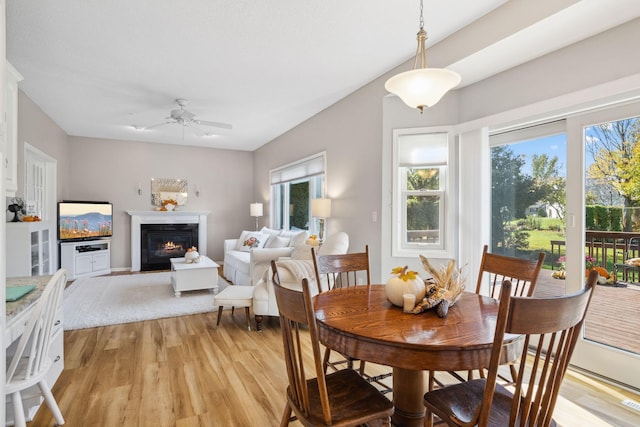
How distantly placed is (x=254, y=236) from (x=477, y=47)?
189 inches

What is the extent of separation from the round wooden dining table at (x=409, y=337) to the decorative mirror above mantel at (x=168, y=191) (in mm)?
6507

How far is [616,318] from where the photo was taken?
2.51m

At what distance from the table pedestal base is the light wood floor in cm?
76

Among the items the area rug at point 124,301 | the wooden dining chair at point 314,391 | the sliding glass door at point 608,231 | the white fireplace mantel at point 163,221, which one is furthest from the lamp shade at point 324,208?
the white fireplace mantel at point 163,221

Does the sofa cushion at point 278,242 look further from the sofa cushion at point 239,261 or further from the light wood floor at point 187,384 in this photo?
the light wood floor at point 187,384

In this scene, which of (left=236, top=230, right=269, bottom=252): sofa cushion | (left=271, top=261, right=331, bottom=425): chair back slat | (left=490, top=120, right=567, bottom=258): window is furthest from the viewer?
(left=236, top=230, right=269, bottom=252): sofa cushion

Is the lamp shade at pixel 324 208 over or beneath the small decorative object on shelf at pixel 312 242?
over

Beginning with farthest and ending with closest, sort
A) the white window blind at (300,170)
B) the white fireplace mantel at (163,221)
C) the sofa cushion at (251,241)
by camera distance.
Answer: the white fireplace mantel at (163,221), the sofa cushion at (251,241), the white window blind at (300,170)

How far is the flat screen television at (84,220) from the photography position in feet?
19.8

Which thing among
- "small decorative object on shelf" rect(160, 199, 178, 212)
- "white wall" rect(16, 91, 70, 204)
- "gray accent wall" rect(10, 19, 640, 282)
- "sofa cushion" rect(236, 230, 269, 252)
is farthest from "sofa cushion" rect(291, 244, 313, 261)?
"small decorative object on shelf" rect(160, 199, 178, 212)

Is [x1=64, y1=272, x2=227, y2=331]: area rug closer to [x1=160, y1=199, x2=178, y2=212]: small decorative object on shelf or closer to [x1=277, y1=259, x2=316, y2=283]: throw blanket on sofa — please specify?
[x1=277, y1=259, x2=316, y2=283]: throw blanket on sofa

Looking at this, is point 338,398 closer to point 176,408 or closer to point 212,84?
point 176,408

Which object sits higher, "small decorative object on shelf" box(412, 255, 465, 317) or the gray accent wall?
the gray accent wall

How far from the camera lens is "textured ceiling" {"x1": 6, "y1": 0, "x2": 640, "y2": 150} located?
96.3 inches
